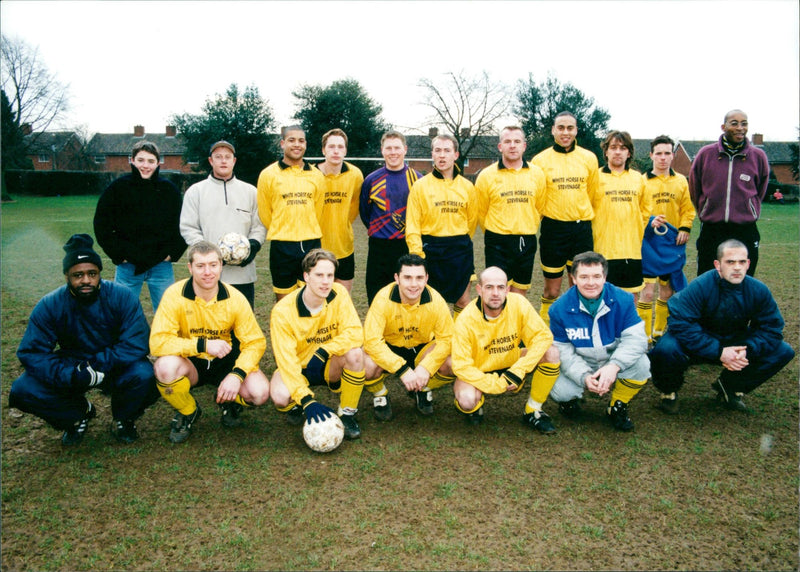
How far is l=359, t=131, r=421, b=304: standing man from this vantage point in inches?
194

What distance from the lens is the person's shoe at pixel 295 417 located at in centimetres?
405

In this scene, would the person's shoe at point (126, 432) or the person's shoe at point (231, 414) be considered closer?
the person's shoe at point (126, 432)

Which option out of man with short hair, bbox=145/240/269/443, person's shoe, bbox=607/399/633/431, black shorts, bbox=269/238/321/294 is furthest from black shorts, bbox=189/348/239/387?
person's shoe, bbox=607/399/633/431

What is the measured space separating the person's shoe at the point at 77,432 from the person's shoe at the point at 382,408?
1.99 m


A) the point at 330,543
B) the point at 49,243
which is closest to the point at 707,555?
the point at 330,543

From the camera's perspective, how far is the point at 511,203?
4.83 meters

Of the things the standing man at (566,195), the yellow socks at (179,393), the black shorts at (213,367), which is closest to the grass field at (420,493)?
the yellow socks at (179,393)

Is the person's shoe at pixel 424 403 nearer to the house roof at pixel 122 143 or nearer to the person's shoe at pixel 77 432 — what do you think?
the person's shoe at pixel 77 432

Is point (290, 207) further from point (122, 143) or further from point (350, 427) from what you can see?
point (122, 143)

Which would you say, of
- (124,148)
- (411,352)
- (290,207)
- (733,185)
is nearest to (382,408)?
(411,352)

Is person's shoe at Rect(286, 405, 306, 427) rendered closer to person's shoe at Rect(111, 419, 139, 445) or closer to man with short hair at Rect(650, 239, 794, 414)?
person's shoe at Rect(111, 419, 139, 445)

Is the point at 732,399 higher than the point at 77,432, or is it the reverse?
the point at 732,399

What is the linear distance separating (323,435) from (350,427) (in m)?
0.35

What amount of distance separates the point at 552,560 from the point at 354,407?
5.74 ft
